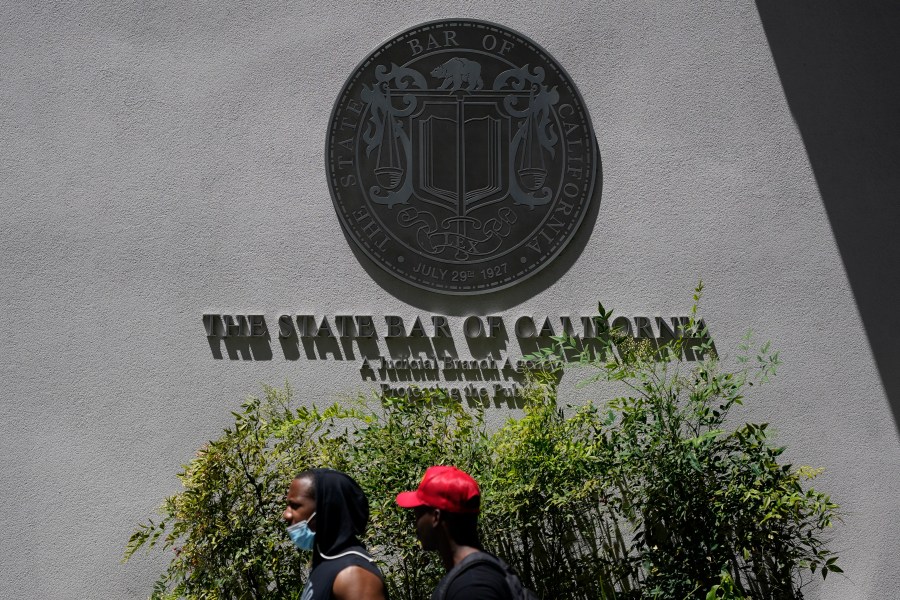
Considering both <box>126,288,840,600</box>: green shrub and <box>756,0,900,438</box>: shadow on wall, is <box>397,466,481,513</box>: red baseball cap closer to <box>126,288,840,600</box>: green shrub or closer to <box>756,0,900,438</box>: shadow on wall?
<box>126,288,840,600</box>: green shrub

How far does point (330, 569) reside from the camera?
3.02 m

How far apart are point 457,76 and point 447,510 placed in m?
3.27

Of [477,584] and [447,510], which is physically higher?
[447,510]

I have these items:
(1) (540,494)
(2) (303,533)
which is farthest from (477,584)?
(1) (540,494)

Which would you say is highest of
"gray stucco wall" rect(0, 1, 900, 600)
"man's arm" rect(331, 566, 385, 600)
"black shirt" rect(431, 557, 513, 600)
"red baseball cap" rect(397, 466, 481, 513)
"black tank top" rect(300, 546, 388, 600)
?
"gray stucco wall" rect(0, 1, 900, 600)

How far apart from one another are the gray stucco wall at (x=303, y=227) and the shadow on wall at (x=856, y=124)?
0.04ft

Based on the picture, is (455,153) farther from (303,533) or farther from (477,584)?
(477,584)

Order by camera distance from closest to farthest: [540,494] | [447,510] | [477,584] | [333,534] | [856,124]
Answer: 1. [477,584]
2. [447,510]
3. [333,534]
4. [540,494]
5. [856,124]

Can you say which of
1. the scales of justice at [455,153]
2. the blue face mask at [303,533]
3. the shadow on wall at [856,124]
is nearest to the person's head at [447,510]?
the blue face mask at [303,533]

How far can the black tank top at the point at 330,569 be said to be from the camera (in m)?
2.98

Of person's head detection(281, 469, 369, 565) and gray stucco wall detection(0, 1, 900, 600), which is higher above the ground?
gray stucco wall detection(0, 1, 900, 600)

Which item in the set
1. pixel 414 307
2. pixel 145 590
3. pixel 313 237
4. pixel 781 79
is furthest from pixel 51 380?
pixel 781 79

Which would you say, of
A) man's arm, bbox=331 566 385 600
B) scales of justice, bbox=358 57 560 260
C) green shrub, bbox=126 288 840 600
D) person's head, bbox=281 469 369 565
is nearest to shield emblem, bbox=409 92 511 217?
scales of justice, bbox=358 57 560 260

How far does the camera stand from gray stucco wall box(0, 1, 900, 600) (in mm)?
5438
